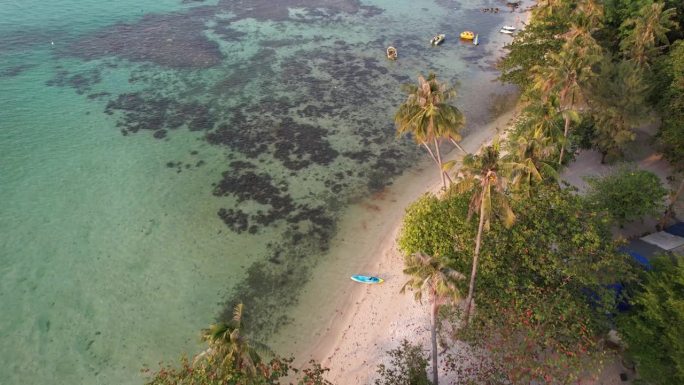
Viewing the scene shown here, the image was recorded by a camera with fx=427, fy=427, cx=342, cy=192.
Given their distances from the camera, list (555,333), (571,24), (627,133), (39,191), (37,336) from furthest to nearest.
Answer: (571,24) → (39,191) → (627,133) → (37,336) → (555,333)

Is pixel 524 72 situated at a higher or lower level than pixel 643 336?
higher

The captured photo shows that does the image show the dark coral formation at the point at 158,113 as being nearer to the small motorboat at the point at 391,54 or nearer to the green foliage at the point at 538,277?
the small motorboat at the point at 391,54

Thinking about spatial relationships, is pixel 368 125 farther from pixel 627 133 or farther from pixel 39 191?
pixel 39 191

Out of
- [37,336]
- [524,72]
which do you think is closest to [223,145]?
[37,336]

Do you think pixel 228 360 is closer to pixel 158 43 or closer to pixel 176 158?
pixel 176 158

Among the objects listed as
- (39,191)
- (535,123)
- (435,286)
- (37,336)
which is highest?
(535,123)

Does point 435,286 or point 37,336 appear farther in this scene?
point 37,336
